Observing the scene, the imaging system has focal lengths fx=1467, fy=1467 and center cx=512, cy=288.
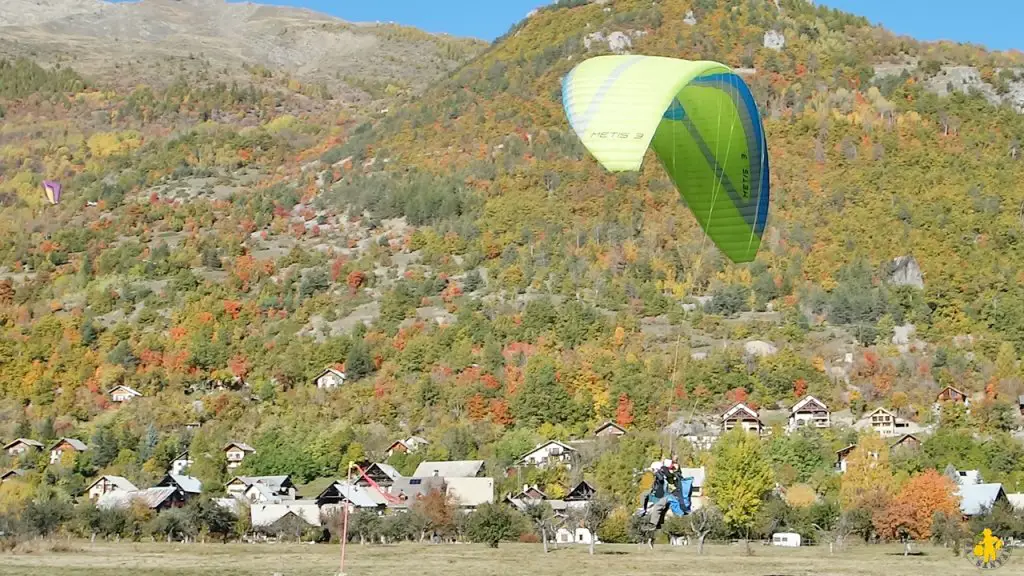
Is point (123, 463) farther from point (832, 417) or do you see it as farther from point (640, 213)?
point (640, 213)

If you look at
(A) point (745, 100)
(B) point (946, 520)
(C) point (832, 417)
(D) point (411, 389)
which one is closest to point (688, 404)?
(C) point (832, 417)

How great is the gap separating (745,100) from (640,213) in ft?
392

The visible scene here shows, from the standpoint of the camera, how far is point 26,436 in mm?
103688

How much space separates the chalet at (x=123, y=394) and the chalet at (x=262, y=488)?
2850 cm

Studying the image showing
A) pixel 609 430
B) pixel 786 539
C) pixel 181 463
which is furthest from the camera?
pixel 609 430

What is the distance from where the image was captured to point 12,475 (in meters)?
93.6

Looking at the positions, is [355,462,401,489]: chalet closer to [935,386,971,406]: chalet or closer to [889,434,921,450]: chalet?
[889,434,921,450]: chalet

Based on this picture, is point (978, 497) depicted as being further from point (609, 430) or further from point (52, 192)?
point (52, 192)

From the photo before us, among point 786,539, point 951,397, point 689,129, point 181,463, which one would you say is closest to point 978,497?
point 786,539

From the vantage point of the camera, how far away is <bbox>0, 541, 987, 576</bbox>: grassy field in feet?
146

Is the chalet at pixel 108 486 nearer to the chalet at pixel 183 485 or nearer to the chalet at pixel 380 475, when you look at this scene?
the chalet at pixel 183 485

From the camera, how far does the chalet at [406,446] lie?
96.1 m

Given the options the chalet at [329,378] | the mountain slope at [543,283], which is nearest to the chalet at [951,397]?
the mountain slope at [543,283]

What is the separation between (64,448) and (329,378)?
23.8 m
